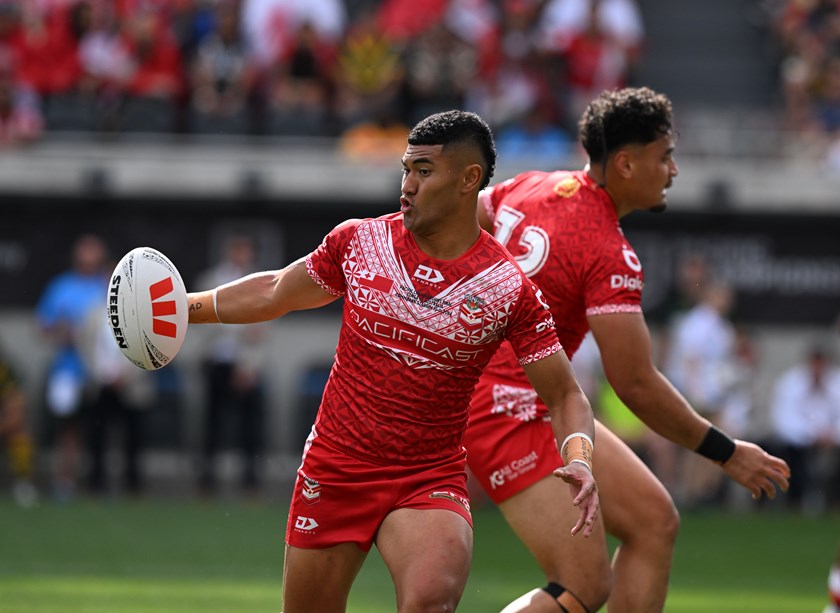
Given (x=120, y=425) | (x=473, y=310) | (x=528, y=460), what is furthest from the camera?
(x=120, y=425)

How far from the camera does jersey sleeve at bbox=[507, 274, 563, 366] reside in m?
5.69

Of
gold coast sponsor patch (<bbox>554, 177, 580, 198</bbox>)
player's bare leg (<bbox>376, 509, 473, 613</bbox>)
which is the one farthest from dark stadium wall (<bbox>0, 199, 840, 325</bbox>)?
Result: player's bare leg (<bbox>376, 509, 473, 613</bbox>)

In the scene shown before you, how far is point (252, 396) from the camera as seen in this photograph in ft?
53.5

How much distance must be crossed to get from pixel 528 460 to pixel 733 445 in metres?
0.92

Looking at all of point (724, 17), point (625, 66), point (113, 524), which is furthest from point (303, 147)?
point (724, 17)

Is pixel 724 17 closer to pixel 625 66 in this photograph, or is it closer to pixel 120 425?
pixel 625 66

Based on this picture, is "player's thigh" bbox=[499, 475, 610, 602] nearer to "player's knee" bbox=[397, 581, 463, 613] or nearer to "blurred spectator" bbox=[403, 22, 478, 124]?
"player's knee" bbox=[397, 581, 463, 613]

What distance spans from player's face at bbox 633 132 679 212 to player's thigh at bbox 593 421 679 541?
116 centimetres

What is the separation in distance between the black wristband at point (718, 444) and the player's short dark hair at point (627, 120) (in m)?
1.35

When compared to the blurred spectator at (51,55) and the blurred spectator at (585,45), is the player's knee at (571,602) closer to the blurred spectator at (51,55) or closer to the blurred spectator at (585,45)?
the blurred spectator at (585,45)

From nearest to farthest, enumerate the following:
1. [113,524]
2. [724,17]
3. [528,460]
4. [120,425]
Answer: [528,460], [113,524], [120,425], [724,17]

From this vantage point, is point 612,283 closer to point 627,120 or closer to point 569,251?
point 569,251

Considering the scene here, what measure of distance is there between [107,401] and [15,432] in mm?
1117

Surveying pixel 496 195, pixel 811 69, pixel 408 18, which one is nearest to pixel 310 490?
pixel 496 195
